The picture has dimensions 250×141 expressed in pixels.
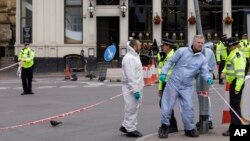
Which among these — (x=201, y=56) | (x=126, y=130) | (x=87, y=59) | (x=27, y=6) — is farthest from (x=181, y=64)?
(x=27, y=6)

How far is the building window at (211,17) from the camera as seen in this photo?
34.9m

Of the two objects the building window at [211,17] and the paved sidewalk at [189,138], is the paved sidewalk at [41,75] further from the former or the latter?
the paved sidewalk at [189,138]

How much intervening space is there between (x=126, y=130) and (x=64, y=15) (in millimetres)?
24336

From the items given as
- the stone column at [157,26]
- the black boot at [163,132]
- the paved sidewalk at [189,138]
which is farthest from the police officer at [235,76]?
the stone column at [157,26]

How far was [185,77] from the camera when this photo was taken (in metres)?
10.1

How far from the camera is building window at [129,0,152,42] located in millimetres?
34562

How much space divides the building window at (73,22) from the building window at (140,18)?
3011 mm

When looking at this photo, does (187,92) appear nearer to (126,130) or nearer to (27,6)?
(126,130)

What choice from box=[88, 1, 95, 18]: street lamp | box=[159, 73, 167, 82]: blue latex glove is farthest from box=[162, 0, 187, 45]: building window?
box=[159, 73, 167, 82]: blue latex glove

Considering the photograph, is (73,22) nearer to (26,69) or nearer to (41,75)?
(41,75)

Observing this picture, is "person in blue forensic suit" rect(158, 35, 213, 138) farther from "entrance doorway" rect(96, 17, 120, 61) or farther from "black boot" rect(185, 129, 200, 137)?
"entrance doorway" rect(96, 17, 120, 61)

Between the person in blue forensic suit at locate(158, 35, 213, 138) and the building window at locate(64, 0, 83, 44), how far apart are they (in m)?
24.7

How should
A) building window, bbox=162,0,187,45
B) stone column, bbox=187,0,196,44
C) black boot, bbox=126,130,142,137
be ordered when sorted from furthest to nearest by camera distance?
building window, bbox=162,0,187,45 < stone column, bbox=187,0,196,44 < black boot, bbox=126,130,142,137

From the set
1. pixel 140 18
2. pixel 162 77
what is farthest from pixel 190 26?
pixel 162 77
